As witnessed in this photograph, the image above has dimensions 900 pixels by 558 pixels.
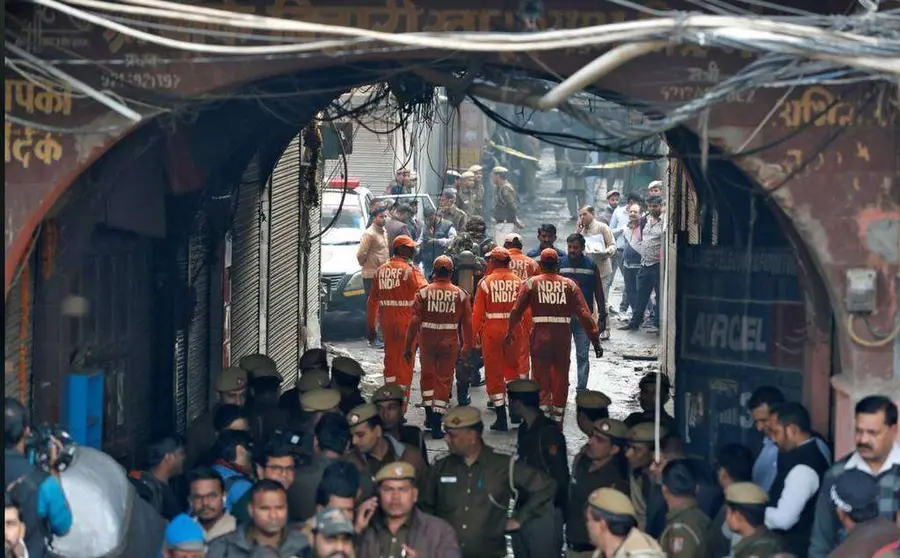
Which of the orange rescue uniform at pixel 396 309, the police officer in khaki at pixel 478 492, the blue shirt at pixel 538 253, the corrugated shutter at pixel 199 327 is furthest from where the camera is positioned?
the blue shirt at pixel 538 253

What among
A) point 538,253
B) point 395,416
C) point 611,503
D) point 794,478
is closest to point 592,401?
point 395,416

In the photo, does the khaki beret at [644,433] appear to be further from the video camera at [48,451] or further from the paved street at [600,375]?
the paved street at [600,375]

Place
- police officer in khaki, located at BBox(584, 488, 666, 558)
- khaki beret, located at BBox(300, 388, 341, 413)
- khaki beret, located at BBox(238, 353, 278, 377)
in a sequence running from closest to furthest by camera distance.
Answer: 1. police officer in khaki, located at BBox(584, 488, 666, 558)
2. khaki beret, located at BBox(300, 388, 341, 413)
3. khaki beret, located at BBox(238, 353, 278, 377)

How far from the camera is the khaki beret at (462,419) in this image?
9.85 metres

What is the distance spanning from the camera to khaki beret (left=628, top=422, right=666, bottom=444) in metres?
9.99

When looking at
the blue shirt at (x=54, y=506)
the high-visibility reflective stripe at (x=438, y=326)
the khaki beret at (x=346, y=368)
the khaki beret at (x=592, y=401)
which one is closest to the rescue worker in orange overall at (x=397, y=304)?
the high-visibility reflective stripe at (x=438, y=326)

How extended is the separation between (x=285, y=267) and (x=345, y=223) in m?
6.71

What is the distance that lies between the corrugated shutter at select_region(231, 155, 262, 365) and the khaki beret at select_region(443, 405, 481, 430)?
576 centimetres

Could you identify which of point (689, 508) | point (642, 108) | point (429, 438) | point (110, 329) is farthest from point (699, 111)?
point (429, 438)

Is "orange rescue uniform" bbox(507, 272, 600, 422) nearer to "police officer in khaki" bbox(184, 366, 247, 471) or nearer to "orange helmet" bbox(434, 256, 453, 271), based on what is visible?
"orange helmet" bbox(434, 256, 453, 271)

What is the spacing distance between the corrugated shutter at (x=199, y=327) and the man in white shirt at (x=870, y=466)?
6833 mm

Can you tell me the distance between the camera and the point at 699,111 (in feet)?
29.0

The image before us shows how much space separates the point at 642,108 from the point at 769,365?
3.20 m

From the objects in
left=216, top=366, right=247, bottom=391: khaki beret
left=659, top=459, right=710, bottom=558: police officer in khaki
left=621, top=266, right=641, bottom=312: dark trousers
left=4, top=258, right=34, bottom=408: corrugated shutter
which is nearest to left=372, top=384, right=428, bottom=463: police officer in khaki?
left=216, top=366, right=247, bottom=391: khaki beret
